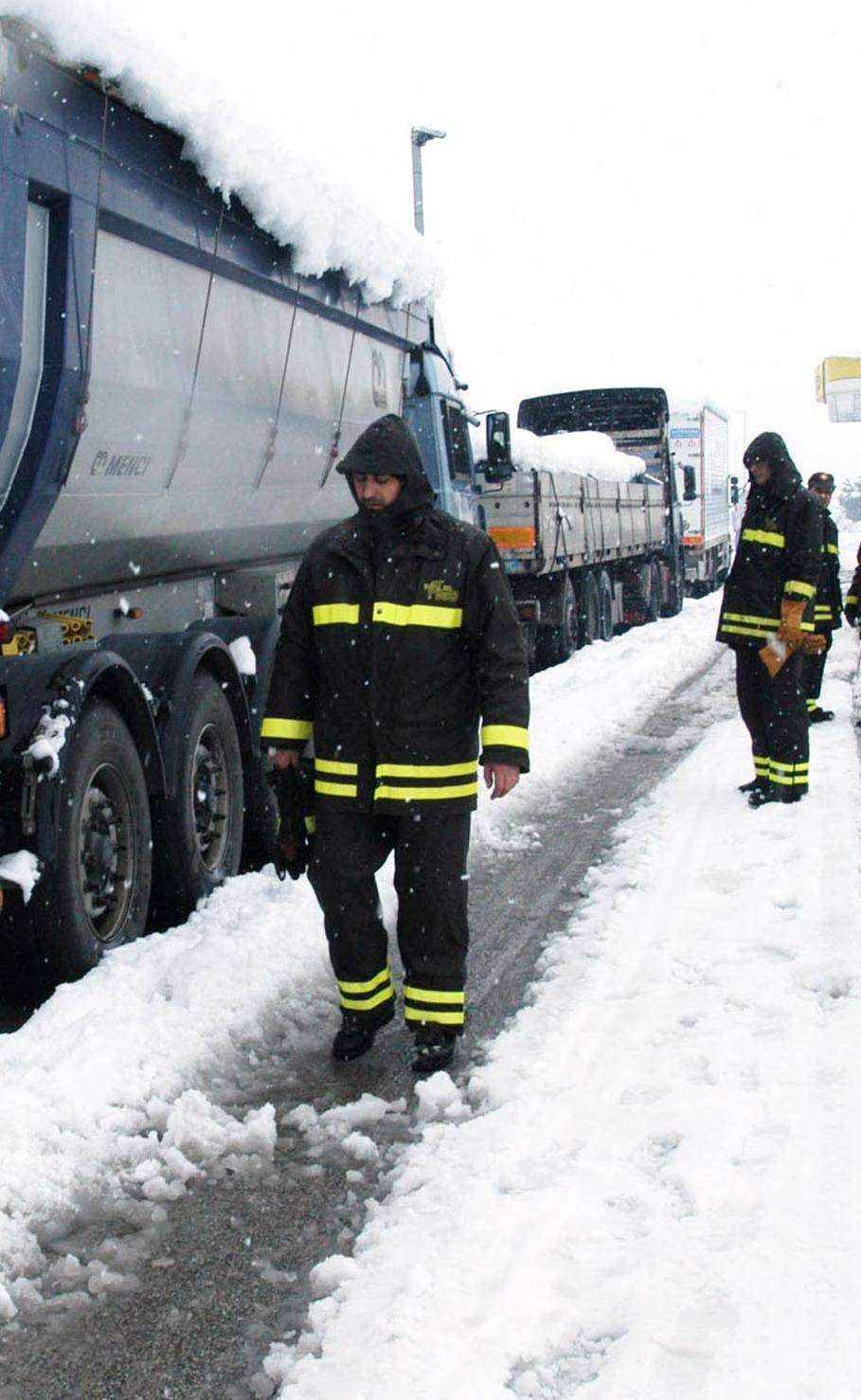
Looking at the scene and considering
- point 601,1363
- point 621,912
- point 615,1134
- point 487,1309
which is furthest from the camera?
point 621,912

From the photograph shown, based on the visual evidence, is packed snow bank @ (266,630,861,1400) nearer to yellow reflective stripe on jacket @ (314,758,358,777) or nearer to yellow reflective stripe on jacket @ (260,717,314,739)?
yellow reflective stripe on jacket @ (314,758,358,777)

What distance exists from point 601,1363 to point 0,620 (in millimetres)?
2660

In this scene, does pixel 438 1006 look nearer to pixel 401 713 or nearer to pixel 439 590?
pixel 401 713

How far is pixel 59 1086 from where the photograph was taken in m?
3.80

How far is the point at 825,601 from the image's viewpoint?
9.59m

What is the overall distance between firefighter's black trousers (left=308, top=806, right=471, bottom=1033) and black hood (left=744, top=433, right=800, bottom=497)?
378 centimetres

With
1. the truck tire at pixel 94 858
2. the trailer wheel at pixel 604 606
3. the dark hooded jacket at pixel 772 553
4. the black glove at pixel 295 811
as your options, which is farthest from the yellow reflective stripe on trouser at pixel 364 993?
the trailer wheel at pixel 604 606

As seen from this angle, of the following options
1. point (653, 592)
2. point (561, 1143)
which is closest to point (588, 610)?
point (653, 592)

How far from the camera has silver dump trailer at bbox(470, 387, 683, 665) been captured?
48.5 feet

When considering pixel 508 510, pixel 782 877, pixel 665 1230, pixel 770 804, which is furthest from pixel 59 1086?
pixel 508 510

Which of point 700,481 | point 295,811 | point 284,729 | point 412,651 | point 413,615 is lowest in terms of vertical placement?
point 295,811

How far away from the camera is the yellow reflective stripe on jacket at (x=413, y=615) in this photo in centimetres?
412

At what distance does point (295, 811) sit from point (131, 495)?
1.58 metres

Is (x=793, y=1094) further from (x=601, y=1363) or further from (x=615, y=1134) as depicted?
(x=601, y=1363)
